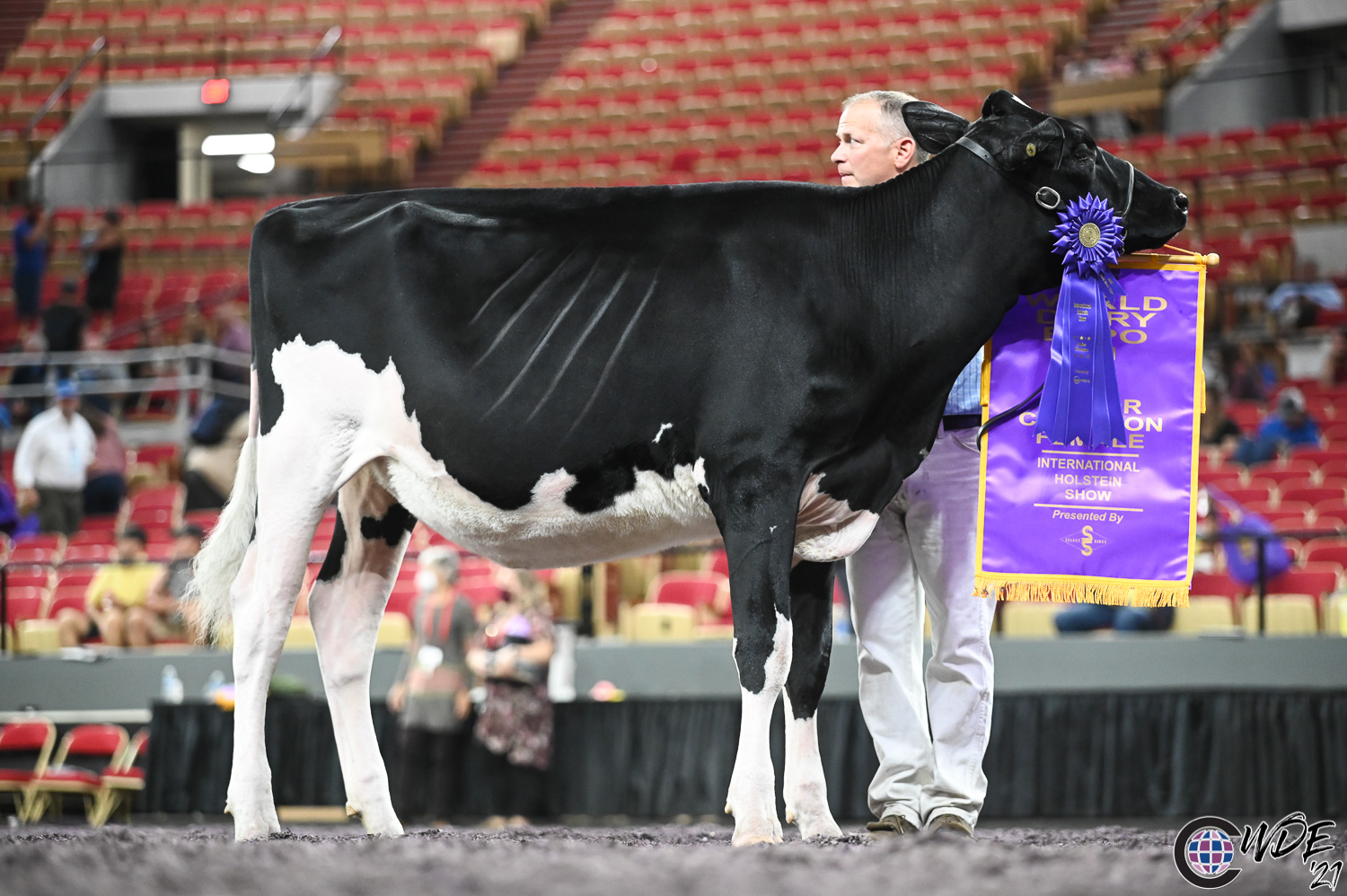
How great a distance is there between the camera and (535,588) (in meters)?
9.29

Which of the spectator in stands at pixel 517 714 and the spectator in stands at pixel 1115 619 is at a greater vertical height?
the spectator in stands at pixel 1115 619

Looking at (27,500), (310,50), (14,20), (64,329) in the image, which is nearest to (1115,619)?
(27,500)

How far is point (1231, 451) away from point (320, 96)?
50.1ft

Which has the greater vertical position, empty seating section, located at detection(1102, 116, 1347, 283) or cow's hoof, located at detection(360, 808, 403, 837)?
empty seating section, located at detection(1102, 116, 1347, 283)

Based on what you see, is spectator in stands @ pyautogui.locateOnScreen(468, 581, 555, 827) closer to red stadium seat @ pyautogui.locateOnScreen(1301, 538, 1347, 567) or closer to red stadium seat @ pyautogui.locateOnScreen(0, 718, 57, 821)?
red stadium seat @ pyautogui.locateOnScreen(0, 718, 57, 821)

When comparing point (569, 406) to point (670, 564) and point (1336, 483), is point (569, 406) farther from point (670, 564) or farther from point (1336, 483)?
point (1336, 483)

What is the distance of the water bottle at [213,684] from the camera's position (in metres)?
9.94

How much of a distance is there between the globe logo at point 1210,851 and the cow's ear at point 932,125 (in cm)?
217

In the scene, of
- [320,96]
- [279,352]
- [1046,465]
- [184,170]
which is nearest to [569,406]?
[279,352]

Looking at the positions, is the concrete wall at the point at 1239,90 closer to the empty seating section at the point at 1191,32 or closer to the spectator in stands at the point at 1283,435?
the empty seating section at the point at 1191,32

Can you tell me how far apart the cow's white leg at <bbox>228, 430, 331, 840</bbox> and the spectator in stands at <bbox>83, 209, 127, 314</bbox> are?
13.0 metres

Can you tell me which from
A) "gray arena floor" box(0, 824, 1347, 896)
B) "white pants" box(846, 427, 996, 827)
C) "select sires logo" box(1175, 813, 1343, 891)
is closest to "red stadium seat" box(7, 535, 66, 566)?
"gray arena floor" box(0, 824, 1347, 896)

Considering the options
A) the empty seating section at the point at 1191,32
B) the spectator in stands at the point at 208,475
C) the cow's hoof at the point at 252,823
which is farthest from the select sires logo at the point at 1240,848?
the empty seating section at the point at 1191,32

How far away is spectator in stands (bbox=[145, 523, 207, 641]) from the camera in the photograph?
10148 mm
